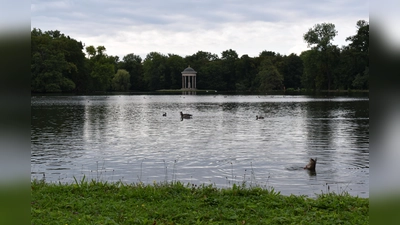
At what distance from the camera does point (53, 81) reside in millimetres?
85875

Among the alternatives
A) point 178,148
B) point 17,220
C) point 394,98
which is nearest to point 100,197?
point 17,220

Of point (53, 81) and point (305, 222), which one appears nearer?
point (305, 222)

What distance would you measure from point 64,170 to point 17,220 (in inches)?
426

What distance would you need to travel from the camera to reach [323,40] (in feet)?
297

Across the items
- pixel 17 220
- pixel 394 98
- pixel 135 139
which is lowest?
pixel 135 139

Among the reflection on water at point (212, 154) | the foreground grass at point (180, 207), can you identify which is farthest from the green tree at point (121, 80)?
the foreground grass at point (180, 207)

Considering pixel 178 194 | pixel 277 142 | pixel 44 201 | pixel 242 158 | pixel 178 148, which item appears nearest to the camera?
pixel 44 201

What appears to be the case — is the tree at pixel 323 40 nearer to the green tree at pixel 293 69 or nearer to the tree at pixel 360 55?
the tree at pixel 360 55

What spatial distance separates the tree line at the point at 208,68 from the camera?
3334 inches

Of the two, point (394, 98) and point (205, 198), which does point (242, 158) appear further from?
point (394, 98)

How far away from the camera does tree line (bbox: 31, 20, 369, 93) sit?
278 feet

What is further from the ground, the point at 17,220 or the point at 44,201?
the point at 17,220

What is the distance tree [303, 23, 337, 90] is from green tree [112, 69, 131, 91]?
5560 cm

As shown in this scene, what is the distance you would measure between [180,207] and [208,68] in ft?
416
